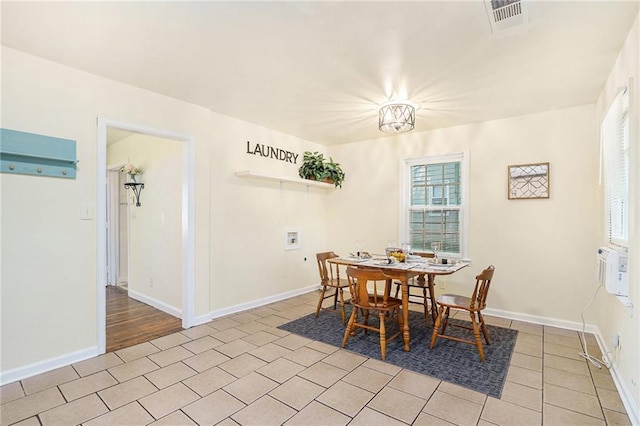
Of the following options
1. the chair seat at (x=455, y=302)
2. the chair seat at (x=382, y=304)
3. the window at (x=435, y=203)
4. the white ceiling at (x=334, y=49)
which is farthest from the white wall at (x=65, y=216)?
the window at (x=435, y=203)

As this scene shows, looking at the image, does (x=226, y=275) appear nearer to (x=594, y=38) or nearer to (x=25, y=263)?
(x=25, y=263)

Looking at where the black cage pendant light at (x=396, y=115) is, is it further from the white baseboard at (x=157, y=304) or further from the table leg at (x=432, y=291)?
the white baseboard at (x=157, y=304)

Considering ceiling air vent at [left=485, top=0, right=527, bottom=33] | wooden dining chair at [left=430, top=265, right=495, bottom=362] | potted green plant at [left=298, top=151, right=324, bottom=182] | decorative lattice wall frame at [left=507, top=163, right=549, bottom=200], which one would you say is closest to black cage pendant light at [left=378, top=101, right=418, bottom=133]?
ceiling air vent at [left=485, top=0, right=527, bottom=33]

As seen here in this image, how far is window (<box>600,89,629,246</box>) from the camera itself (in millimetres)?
2256

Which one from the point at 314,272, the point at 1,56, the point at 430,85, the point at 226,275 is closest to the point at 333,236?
the point at 314,272

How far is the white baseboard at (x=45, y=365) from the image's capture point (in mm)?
2379

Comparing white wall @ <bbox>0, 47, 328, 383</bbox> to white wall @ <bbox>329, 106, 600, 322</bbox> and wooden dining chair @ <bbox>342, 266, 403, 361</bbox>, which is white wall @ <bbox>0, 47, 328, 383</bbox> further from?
white wall @ <bbox>329, 106, 600, 322</bbox>

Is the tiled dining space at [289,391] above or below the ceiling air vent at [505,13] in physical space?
below

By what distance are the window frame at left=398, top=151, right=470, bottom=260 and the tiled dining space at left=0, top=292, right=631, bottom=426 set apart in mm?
1515

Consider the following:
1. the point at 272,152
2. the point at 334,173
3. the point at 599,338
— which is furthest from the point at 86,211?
the point at 599,338

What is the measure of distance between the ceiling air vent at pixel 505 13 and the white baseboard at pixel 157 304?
4141 mm

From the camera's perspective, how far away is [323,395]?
7.34 ft

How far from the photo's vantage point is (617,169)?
2.43 m

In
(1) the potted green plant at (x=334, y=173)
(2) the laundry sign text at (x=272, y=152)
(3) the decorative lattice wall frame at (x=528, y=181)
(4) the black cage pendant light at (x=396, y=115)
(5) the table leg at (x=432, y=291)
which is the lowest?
(5) the table leg at (x=432, y=291)
